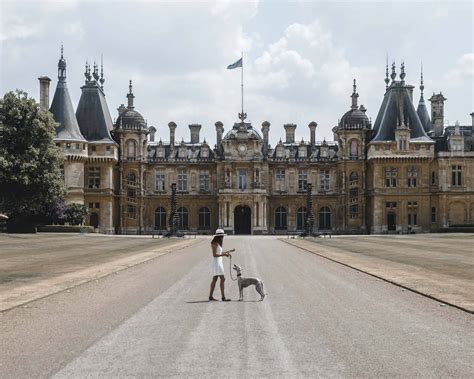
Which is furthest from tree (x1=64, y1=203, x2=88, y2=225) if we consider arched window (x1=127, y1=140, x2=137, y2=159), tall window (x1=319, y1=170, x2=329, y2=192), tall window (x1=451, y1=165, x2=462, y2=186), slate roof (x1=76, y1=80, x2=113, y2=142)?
tall window (x1=451, y1=165, x2=462, y2=186)

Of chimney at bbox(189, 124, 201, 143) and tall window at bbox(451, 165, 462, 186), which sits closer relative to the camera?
tall window at bbox(451, 165, 462, 186)

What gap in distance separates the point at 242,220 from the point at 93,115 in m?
23.7

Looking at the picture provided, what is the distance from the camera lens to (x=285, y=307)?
1672cm

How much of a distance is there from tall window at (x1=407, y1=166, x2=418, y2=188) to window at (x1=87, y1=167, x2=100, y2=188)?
3864cm

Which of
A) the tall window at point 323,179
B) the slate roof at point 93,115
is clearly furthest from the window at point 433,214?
the slate roof at point 93,115

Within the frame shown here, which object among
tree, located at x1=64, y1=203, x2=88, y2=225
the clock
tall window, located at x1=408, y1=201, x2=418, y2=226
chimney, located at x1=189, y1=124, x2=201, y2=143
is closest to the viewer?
tree, located at x1=64, y1=203, x2=88, y2=225

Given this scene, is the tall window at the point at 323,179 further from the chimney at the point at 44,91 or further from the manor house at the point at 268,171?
the chimney at the point at 44,91

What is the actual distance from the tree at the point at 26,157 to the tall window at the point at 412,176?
145 feet

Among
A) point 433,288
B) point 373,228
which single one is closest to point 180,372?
point 433,288

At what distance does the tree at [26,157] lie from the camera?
61250mm

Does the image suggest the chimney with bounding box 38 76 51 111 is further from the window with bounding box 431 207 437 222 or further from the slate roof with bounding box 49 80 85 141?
the window with bounding box 431 207 437 222

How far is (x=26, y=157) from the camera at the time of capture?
62.2 metres

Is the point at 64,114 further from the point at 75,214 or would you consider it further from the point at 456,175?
the point at 456,175

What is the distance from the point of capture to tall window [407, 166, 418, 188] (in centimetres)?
8775
